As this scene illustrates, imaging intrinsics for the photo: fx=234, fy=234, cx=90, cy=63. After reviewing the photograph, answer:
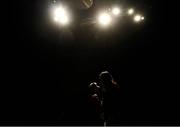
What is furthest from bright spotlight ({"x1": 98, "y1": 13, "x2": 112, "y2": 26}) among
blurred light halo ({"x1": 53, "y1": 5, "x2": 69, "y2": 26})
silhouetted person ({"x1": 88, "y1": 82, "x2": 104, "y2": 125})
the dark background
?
silhouetted person ({"x1": 88, "y1": 82, "x2": 104, "y2": 125})

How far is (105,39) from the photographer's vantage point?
10469 millimetres

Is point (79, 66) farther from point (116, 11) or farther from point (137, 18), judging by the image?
point (137, 18)

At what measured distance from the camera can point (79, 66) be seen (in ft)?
34.4

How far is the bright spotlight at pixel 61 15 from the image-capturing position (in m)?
6.93

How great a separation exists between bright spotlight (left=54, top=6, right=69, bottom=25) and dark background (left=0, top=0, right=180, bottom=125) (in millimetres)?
392

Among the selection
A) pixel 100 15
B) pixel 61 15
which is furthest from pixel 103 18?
pixel 61 15

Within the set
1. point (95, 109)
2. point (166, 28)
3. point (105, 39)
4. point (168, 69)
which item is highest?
point (166, 28)

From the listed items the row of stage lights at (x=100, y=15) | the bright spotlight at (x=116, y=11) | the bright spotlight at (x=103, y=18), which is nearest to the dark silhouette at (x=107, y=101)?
the row of stage lights at (x=100, y=15)

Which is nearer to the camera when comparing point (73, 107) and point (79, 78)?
point (73, 107)

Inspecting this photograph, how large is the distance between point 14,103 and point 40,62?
1.83 metres

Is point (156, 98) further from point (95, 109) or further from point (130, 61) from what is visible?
point (95, 109)

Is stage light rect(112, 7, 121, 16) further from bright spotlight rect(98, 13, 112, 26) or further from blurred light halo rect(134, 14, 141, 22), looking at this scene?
blurred light halo rect(134, 14, 141, 22)

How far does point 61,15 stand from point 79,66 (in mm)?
3665

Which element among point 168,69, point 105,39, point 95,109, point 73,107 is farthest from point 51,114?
point 168,69
